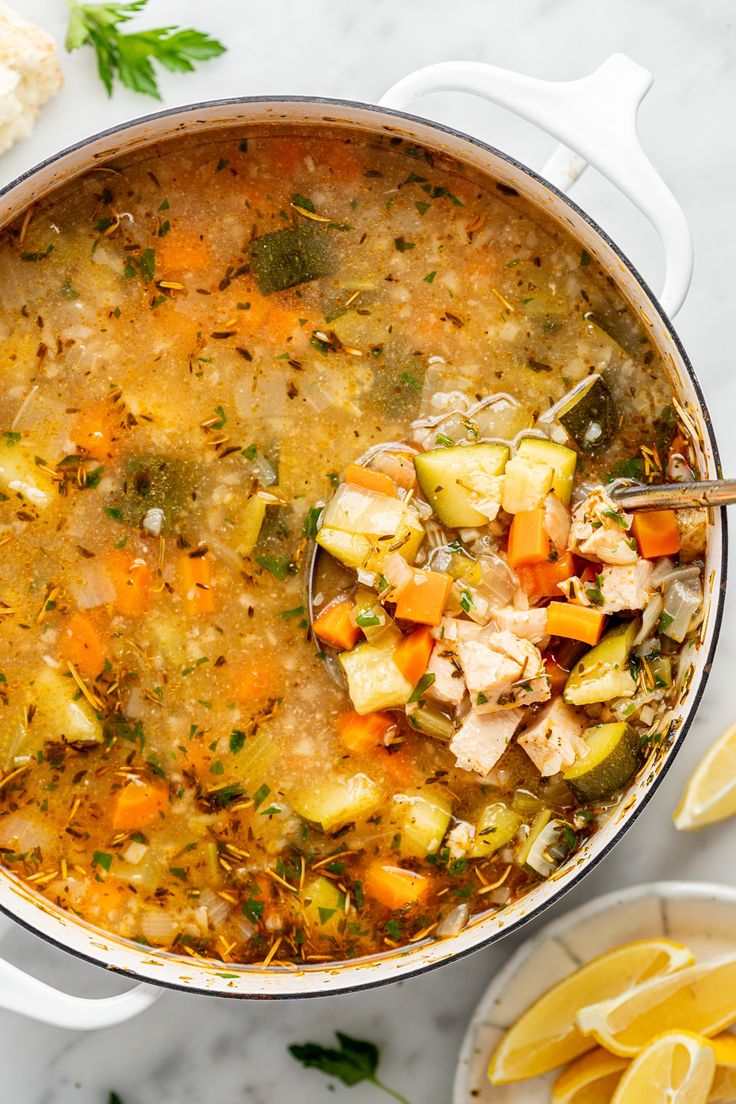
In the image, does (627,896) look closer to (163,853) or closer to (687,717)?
(687,717)

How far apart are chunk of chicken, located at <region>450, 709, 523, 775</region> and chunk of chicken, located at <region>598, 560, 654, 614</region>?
33 cm

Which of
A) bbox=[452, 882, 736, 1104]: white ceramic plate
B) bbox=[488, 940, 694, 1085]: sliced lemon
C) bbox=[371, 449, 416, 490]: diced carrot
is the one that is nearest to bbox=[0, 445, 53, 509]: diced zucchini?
bbox=[371, 449, 416, 490]: diced carrot

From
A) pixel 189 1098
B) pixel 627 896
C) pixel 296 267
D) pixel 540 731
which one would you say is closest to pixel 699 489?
pixel 540 731

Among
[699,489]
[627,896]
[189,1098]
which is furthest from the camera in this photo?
[189,1098]

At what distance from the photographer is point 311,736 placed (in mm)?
2400

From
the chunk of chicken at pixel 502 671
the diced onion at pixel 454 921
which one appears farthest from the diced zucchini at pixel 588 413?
the diced onion at pixel 454 921

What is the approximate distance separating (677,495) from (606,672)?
1.41 ft

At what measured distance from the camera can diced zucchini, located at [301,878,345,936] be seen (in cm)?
244

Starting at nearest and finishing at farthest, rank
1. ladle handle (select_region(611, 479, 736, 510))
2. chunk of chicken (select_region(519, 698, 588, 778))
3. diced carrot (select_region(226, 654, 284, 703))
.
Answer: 1. ladle handle (select_region(611, 479, 736, 510))
2. chunk of chicken (select_region(519, 698, 588, 778))
3. diced carrot (select_region(226, 654, 284, 703))

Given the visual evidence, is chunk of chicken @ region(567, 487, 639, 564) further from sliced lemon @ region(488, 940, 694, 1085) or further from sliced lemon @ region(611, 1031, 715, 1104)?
sliced lemon @ region(611, 1031, 715, 1104)

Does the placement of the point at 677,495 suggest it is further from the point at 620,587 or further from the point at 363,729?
the point at 363,729

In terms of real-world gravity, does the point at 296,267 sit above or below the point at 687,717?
above

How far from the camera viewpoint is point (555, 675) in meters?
2.36

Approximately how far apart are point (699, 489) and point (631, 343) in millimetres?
478
